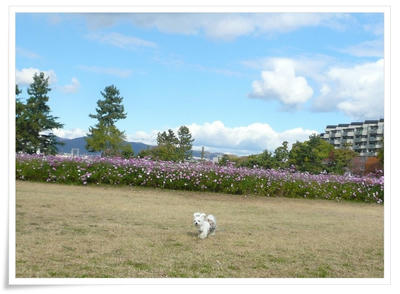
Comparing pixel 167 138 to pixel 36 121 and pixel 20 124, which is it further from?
pixel 20 124

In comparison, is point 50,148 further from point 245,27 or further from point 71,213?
point 245,27

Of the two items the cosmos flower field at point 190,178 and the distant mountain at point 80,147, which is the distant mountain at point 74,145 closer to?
the distant mountain at point 80,147

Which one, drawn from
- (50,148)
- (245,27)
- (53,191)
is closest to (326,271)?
(245,27)

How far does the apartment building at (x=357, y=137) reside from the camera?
8.28m

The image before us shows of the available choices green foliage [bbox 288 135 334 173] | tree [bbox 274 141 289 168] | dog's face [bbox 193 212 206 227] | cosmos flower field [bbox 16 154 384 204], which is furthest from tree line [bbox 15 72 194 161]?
dog's face [bbox 193 212 206 227]

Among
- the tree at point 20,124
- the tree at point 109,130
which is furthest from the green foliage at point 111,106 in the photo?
the tree at point 20,124

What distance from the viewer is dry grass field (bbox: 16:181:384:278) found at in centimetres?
336

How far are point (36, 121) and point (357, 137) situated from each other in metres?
6.38

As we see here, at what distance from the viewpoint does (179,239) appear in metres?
4.11

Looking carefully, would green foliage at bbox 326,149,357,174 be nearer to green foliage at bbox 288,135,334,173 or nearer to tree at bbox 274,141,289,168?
green foliage at bbox 288,135,334,173
